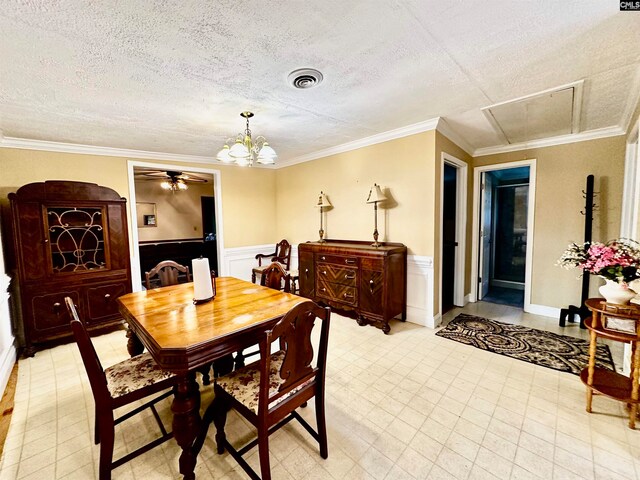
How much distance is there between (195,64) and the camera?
5.90 ft

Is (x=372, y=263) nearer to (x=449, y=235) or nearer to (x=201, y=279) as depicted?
(x=449, y=235)

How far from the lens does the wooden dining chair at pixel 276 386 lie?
1.26 meters

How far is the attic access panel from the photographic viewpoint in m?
2.36

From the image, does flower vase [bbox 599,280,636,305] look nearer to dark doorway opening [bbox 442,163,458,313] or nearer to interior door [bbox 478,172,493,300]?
dark doorway opening [bbox 442,163,458,313]

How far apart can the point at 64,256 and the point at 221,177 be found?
7.77 ft

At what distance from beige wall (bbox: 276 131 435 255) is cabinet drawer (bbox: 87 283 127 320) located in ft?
8.98

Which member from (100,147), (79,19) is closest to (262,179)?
(100,147)

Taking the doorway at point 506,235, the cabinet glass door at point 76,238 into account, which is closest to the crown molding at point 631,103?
the doorway at point 506,235

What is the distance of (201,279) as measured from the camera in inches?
76.7

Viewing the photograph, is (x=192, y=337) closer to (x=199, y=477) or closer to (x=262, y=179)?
(x=199, y=477)

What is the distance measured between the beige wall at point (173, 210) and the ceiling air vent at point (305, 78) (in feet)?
19.3

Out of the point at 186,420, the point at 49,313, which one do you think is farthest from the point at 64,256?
the point at 186,420

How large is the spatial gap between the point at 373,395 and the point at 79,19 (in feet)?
9.74

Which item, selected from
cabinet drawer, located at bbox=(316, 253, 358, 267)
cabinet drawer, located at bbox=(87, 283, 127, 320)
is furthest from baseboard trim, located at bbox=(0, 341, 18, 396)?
cabinet drawer, located at bbox=(316, 253, 358, 267)
